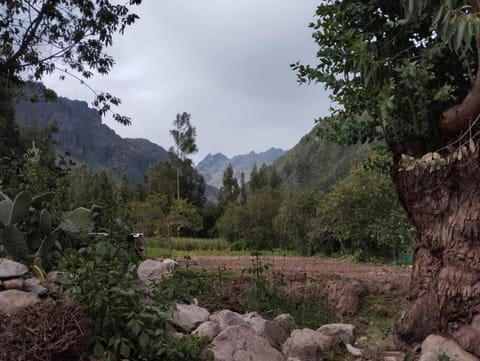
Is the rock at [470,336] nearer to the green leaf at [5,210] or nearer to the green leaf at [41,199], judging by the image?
the green leaf at [41,199]

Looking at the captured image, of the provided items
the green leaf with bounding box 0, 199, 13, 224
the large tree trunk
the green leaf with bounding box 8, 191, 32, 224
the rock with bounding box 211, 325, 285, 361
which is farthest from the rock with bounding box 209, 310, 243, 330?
the green leaf with bounding box 0, 199, 13, 224

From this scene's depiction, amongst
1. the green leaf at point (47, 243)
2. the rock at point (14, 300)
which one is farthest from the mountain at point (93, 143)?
the rock at point (14, 300)

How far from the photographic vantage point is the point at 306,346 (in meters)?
3.46

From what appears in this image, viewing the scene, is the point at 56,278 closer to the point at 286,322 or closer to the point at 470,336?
the point at 286,322

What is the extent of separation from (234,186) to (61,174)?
94.7 feet

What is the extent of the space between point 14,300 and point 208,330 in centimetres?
116

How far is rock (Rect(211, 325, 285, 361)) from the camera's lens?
3.10 metres

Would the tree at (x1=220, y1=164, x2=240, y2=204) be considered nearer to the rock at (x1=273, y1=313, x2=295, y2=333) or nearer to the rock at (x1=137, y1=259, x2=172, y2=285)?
the rock at (x1=137, y1=259, x2=172, y2=285)

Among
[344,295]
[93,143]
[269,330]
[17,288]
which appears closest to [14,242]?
[17,288]

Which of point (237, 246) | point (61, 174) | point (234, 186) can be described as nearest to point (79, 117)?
point (234, 186)

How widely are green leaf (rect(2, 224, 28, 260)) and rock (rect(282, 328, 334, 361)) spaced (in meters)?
1.93

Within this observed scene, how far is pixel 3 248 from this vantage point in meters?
3.72

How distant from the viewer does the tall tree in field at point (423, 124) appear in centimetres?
361

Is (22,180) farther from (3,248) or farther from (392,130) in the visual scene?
(392,130)
